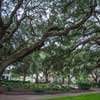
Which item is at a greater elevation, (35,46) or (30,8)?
(30,8)

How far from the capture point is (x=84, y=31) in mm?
15711

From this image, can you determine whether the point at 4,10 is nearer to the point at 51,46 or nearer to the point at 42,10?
the point at 42,10

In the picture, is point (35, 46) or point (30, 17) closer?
point (35, 46)

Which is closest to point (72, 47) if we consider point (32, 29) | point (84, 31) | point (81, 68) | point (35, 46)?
point (84, 31)

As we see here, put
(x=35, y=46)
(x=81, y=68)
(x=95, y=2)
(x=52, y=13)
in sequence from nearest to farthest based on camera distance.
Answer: (x=35, y=46), (x=95, y=2), (x=52, y=13), (x=81, y=68)

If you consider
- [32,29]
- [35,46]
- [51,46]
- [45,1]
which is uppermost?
[45,1]

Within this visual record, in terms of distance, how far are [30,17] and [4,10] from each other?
1.38m

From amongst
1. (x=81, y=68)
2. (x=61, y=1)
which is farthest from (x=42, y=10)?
(x=81, y=68)

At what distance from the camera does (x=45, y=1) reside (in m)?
14.4

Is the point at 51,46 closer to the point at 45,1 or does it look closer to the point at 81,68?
the point at 45,1

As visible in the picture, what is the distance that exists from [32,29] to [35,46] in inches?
306

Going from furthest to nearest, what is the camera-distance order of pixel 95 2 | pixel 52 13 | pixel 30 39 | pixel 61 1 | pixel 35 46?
pixel 30 39 → pixel 52 13 → pixel 61 1 → pixel 95 2 → pixel 35 46

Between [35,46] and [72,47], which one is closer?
[35,46]

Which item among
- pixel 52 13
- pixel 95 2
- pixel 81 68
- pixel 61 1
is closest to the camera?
pixel 95 2
